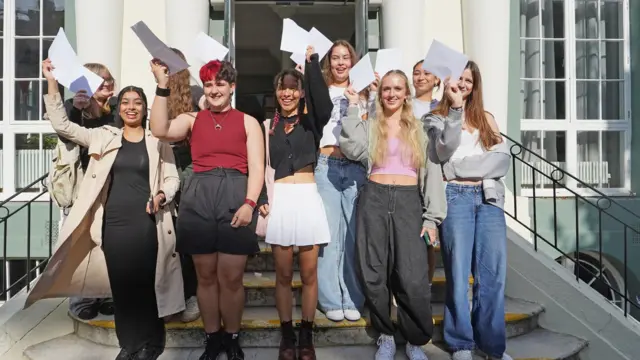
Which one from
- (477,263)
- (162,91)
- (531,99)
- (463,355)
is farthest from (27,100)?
(531,99)

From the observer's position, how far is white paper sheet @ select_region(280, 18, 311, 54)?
3.29 meters

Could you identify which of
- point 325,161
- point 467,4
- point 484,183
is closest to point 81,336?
point 325,161

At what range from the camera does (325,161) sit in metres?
3.74

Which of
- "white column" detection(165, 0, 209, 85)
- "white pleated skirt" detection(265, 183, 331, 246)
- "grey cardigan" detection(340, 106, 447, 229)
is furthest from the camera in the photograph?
"white column" detection(165, 0, 209, 85)

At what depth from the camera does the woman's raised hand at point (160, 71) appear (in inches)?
119

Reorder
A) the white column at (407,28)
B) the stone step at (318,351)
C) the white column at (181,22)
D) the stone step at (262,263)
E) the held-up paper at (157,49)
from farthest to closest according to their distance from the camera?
1. the white column at (407,28)
2. the white column at (181,22)
3. the stone step at (262,263)
4. the stone step at (318,351)
5. the held-up paper at (157,49)

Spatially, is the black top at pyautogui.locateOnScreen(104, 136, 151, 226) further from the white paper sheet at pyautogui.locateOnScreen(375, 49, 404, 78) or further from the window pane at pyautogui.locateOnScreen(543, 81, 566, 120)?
the window pane at pyautogui.locateOnScreen(543, 81, 566, 120)

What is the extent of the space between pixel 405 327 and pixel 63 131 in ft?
8.22

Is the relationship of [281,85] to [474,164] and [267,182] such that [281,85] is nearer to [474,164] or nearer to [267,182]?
[267,182]

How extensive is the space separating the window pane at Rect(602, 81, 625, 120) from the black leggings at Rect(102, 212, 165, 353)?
6643mm

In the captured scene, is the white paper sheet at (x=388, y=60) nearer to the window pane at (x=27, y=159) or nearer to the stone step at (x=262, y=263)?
the stone step at (x=262, y=263)

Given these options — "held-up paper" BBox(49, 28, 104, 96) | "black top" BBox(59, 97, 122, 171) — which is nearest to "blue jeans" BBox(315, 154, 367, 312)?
"black top" BBox(59, 97, 122, 171)

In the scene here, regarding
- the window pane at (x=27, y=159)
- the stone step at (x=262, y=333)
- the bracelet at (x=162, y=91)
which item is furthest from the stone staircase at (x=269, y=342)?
the window pane at (x=27, y=159)

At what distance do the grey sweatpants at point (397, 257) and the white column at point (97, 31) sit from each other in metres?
4.28
